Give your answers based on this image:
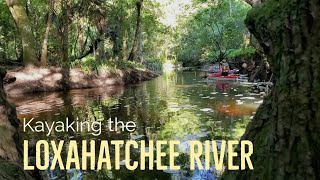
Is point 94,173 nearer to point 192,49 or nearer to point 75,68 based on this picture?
point 75,68

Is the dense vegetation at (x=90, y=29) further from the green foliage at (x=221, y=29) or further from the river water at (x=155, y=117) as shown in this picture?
the river water at (x=155, y=117)

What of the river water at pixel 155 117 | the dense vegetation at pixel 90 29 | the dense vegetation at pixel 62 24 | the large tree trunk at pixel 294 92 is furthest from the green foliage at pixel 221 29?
the large tree trunk at pixel 294 92

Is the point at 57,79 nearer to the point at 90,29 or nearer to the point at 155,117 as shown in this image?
the point at 90,29

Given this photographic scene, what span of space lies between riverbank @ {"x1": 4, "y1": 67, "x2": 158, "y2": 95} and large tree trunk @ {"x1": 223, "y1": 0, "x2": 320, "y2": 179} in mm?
18568

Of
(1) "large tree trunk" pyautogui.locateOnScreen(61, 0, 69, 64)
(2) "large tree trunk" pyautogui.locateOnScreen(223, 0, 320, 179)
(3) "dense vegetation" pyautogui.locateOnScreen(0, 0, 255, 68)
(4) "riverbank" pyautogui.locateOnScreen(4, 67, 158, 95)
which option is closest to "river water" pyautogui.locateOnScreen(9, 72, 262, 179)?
(2) "large tree trunk" pyautogui.locateOnScreen(223, 0, 320, 179)

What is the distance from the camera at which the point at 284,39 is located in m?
2.69

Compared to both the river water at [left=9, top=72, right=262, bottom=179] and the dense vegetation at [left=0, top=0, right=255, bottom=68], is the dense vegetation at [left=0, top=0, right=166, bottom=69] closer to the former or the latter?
the dense vegetation at [left=0, top=0, right=255, bottom=68]

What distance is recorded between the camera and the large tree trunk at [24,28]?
847 inches

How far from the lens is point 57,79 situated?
22969 mm

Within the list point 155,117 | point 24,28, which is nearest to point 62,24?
point 24,28

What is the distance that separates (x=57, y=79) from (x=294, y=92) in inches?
850

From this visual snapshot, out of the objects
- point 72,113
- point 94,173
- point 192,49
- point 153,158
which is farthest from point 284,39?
point 192,49

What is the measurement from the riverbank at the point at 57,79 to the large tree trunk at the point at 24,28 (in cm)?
65

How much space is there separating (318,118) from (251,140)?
783 mm
